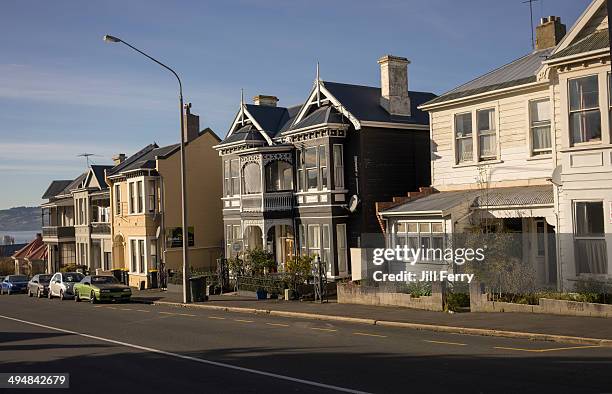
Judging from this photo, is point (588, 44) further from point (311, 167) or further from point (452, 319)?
point (311, 167)

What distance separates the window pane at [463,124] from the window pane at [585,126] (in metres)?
6.36

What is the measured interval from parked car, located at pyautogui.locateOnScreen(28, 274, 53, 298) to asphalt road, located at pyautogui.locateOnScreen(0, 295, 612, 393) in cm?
2081

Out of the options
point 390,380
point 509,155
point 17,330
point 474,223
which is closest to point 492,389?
point 390,380

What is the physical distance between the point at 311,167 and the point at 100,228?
26.2m

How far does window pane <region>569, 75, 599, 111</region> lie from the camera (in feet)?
65.8

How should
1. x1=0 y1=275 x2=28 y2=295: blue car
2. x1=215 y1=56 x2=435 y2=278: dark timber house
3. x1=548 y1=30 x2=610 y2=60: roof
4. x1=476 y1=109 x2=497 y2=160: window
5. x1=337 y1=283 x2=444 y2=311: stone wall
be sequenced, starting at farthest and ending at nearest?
x1=0 y1=275 x2=28 y2=295: blue car < x1=215 y1=56 x2=435 y2=278: dark timber house < x1=476 y1=109 x2=497 y2=160: window < x1=337 y1=283 x2=444 y2=311: stone wall < x1=548 y1=30 x2=610 y2=60: roof

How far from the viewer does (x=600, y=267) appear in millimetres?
20078

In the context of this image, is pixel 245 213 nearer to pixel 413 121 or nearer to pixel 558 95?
pixel 413 121

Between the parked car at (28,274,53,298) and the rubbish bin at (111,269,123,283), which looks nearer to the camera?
the parked car at (28,274,53,298)

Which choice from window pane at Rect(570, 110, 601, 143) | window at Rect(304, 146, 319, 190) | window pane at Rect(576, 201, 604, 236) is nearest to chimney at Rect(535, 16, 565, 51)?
window pane at Rect(570, 110, 601, 143)

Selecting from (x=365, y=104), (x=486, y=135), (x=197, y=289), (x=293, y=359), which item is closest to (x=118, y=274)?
(x=197, y=289)

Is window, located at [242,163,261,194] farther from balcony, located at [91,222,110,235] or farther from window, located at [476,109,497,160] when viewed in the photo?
balcony, located at [91,222,110,235]

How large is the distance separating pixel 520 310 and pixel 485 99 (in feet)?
29.9

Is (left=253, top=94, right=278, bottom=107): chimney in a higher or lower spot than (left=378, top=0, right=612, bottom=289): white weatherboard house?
higher
